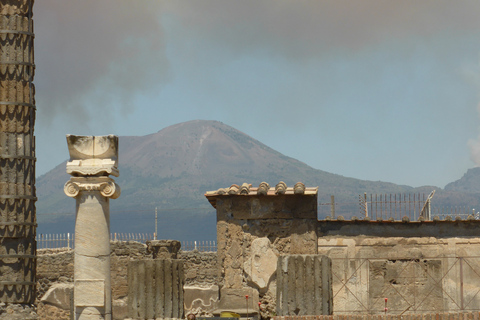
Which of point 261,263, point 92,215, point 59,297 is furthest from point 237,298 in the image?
point 59,297

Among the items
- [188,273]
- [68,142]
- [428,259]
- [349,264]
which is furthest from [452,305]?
[188,273]

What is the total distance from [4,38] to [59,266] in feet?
40.5

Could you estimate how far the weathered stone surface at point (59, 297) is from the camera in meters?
30.0

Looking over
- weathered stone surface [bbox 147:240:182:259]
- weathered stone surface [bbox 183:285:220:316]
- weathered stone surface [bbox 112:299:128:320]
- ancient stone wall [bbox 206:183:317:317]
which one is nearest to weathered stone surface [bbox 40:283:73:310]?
weathered stone surface [bbox 112:299:128:320]

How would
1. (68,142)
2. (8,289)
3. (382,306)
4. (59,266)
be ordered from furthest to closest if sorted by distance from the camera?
(59,266) → (8,289) → (382,306) → (68,142)

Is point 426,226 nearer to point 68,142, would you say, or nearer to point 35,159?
point 68,142

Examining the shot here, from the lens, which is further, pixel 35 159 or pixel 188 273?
pixel 188 273

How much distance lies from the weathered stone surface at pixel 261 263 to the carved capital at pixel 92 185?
524 cm

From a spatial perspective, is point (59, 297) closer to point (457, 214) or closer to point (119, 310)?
point (119, 310)

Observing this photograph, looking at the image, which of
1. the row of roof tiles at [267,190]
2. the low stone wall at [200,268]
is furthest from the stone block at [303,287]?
the low stone wall at [200,268]

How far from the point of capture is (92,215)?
43.2ft

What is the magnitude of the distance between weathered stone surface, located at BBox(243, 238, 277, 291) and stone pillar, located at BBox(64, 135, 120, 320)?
4895 millimetres

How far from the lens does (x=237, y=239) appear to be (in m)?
17.8

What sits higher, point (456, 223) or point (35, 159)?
point (35, 159)
